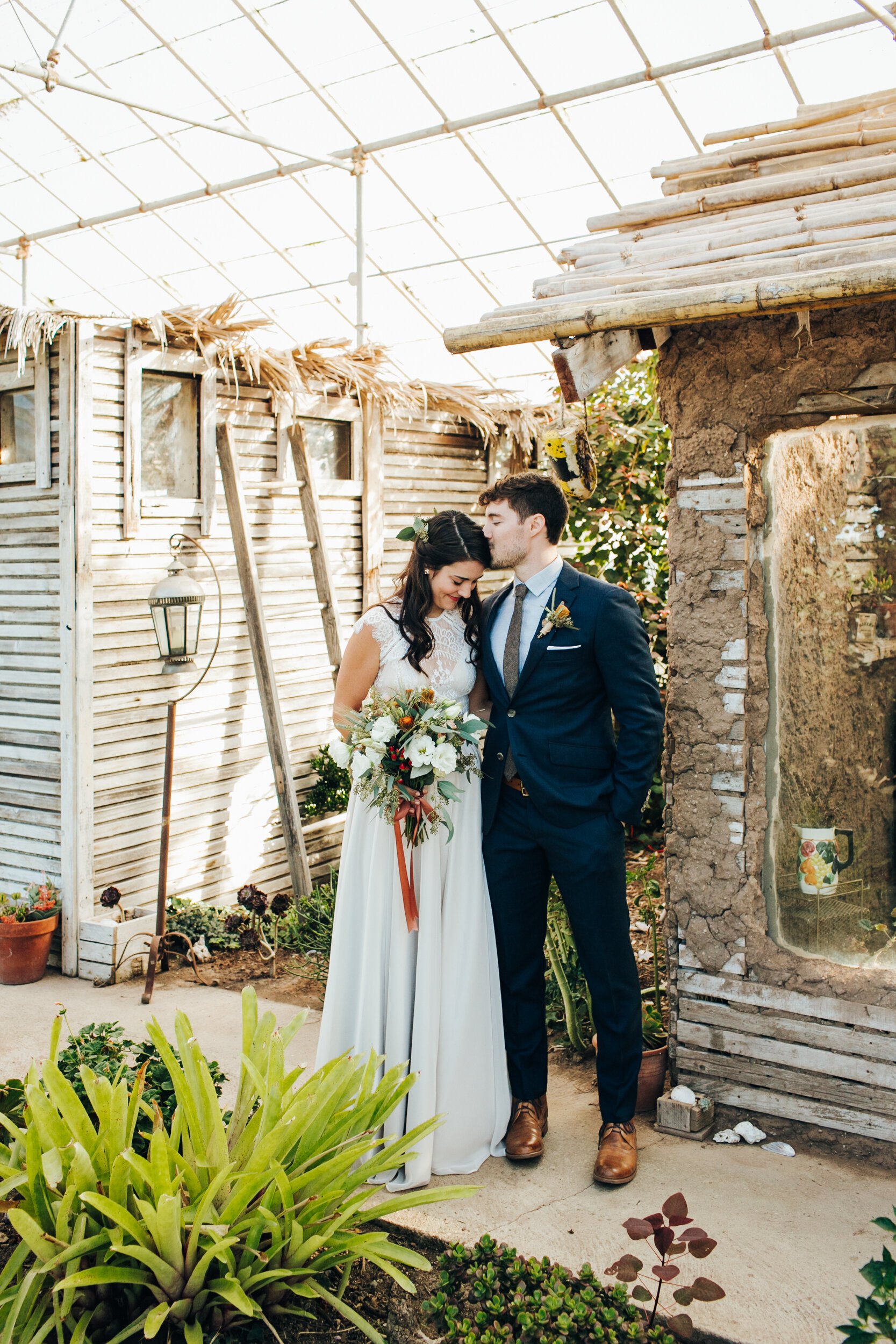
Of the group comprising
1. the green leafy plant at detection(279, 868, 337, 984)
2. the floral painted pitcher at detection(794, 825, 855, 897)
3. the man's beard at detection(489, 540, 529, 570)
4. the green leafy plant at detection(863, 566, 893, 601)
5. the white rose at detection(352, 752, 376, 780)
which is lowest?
the green leafy plant at detection(279, 868, 337, 984)

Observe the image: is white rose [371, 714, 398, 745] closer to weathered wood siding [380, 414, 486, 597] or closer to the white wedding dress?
the white wedding dress

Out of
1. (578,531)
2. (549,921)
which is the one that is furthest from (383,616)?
(578,531)

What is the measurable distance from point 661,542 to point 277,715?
2.74 metres

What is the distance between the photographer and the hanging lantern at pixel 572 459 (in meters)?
4.24

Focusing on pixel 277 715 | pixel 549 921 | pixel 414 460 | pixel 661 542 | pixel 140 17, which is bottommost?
pixel 549 921

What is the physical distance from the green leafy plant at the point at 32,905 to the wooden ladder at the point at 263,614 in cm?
143

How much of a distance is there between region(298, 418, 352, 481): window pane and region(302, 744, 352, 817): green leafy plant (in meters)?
1.91

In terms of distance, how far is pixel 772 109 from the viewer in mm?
7621

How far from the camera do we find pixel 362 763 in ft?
11.5

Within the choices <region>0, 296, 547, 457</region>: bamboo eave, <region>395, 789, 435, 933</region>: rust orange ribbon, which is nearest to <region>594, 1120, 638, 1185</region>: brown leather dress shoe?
<region>395, 789, 435, 933</region>: rust orange ribbon

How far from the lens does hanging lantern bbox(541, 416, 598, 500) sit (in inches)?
167

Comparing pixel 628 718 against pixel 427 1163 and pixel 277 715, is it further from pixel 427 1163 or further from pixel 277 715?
pixel 277 715

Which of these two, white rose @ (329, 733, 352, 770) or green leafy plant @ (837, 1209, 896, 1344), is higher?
white rose @ (329, 733, 352, 770)

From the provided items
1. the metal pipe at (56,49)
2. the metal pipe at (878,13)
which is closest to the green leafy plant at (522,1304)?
the metal pipe at (878,13)
